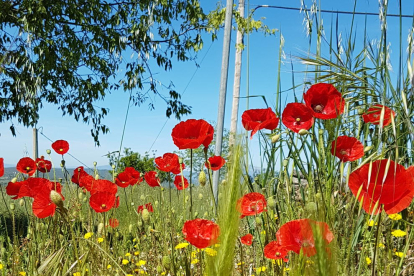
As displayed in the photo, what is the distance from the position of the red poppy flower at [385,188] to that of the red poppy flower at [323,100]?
0.47 meters

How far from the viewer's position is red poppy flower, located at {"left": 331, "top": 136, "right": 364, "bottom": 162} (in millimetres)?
1521

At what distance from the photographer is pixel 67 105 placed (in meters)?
6.55

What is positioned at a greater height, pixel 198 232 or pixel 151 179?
pixel 151 179

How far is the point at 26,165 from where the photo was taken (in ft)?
8.28

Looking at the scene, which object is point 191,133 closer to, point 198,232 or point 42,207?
point 198,232

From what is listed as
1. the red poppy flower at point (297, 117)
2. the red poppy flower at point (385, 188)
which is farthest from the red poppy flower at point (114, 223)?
the red poppy flower at point (385, 188)

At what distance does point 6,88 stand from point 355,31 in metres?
5.39

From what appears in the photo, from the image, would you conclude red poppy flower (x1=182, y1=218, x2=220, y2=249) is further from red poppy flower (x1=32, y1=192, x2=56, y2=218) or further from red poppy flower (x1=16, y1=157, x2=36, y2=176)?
red poppy flower (x1=16, y1=157, x2=36, y2=176)

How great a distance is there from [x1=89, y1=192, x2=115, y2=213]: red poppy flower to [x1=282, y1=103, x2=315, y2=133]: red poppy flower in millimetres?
726

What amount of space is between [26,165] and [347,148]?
189cm

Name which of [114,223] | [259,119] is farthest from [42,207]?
[259,119]

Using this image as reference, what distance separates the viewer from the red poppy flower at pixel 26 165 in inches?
98.0

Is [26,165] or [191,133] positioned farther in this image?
[26,165]

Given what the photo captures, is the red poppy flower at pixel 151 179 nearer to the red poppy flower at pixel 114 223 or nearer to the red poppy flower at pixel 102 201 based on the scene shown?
the red poppy flower at pixel 114 223
